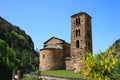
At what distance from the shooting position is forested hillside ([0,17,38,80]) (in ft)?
210

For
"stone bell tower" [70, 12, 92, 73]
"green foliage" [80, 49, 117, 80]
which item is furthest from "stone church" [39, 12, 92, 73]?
"green foliage" [80, 49, 117, 80]

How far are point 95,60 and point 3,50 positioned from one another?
Answer: 40043mm

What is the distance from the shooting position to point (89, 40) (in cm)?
5931

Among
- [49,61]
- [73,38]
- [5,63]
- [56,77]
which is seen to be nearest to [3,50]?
[5,63]

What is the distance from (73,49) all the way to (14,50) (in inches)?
1271

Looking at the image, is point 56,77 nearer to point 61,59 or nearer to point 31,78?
point 31,78

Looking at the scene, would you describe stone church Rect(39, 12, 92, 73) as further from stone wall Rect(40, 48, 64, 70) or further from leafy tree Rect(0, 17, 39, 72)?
leafy tree Rect(0, 17, 39, 72)

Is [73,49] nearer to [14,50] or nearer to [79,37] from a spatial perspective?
[79,37]

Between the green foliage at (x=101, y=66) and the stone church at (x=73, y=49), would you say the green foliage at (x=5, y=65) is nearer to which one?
the stone church at (x=73, y=49)

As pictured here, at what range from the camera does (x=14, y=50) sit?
3396 inches

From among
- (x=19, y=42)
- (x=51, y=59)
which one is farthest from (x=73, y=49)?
(x=19, y=42)

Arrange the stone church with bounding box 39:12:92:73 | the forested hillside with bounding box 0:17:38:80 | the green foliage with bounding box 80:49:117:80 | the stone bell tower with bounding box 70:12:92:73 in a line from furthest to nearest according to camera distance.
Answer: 1. the forested hillside with bounding box 0:17:38:80
2. the stone church with bounding box 39:12:92:73
3. the stone bell tower with bounding box 70:12:92:73
4. the green foliage with bounding box 80:49:117:80

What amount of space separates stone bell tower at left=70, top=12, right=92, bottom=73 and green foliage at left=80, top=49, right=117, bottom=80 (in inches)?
985

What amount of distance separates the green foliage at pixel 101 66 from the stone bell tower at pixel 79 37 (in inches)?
985
